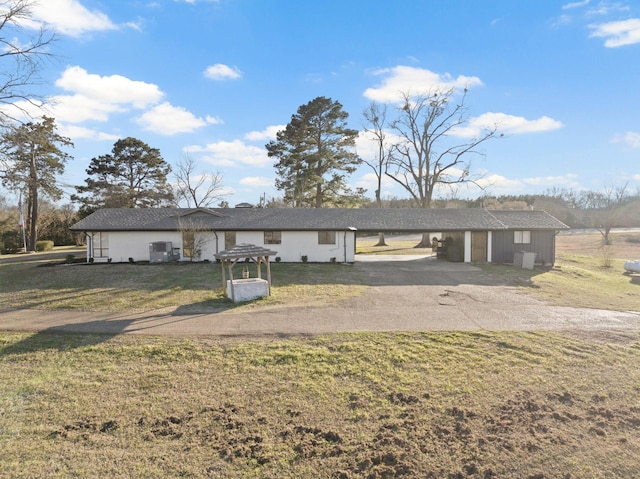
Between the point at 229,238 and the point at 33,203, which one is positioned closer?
the point at 229,238

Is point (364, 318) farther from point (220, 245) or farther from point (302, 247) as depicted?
point (220, 245)

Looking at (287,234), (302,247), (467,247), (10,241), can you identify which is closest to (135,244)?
(287,234)

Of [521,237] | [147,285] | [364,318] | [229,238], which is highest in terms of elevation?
[521,237]

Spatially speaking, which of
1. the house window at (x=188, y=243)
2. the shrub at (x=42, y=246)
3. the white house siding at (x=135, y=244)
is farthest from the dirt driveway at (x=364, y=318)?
the shrub at (x=42, y=246)

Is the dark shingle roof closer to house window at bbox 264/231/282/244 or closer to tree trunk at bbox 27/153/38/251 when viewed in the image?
house window at bbox 264/231/282/244

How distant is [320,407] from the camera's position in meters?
6.23

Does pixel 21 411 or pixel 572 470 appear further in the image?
pixel 21 411

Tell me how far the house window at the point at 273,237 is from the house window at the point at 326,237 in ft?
→ 8.29

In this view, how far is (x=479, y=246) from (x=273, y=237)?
44.2ft

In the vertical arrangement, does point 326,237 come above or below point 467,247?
above

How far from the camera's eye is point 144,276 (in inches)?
723

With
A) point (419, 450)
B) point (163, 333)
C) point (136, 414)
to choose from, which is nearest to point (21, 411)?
point (136, 414)

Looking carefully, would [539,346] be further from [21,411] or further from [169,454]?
[21,411]

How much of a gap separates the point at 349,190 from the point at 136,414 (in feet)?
112
